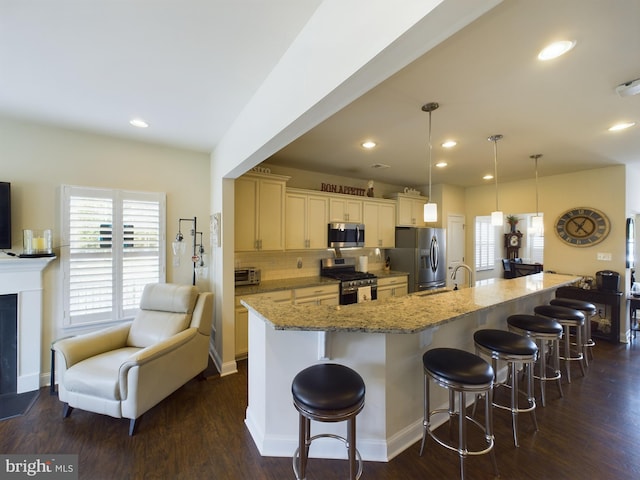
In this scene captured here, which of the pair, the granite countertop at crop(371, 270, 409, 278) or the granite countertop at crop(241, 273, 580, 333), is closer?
the granite countertop at crop(241, 273, 580, 333)

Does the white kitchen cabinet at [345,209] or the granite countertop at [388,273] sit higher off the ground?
the white kitchen cabinet at [345,209]

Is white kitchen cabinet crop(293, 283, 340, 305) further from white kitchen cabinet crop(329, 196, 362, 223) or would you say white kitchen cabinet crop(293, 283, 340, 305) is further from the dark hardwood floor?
the dark hardwood floor

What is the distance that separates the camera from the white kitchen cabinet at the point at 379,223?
184 inches

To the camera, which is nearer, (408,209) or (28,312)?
(28,312)

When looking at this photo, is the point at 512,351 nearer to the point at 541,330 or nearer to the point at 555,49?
the point at 541,330

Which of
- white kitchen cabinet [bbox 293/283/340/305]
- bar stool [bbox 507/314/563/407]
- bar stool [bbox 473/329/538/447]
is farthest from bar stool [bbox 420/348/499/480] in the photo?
white kitchen cabinet [bbox 293/283/340/305]

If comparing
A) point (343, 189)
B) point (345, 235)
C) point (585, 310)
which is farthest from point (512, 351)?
point (343, 189)

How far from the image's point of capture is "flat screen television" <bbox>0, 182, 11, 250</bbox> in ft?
8.24

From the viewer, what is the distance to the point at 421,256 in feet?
15.9

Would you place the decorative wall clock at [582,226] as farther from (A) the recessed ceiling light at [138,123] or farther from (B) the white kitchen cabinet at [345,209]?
(A) the recessed ceiling light at [138,123]

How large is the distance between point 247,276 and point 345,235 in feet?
5.54

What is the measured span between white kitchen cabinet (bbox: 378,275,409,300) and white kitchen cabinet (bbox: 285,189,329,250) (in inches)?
50.4

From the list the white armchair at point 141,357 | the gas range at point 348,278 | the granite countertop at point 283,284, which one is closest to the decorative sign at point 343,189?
the gas range at point 348,278

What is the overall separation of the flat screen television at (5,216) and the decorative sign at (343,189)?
3636mm
